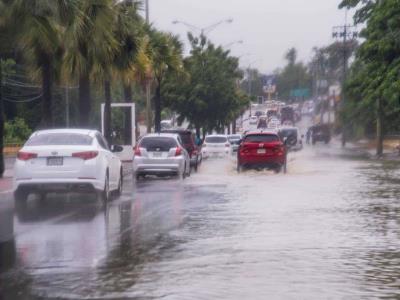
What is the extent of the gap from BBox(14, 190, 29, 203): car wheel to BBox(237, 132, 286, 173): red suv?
16810mm

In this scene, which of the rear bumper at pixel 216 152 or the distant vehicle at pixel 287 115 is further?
the distant vehicle at pixel 287 115

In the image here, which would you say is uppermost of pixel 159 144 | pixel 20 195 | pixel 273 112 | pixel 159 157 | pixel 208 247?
pixel 273 112

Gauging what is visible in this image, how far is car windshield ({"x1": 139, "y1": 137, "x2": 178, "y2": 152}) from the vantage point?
33875 mm

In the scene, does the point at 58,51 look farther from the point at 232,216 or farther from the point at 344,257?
the point at 344,257

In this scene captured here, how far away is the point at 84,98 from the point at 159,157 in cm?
499

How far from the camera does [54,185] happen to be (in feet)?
70.4

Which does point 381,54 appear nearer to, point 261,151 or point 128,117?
point 261,151

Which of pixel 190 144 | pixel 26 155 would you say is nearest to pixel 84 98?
pixel 190 144

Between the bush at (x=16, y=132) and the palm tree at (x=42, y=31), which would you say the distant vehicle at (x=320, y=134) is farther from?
the palm tree at (x=42, y=31)

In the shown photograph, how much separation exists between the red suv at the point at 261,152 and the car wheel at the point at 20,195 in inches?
662

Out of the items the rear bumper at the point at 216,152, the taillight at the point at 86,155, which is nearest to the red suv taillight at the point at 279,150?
the taillight at the point at 86,155

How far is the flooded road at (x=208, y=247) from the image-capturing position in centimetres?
1080

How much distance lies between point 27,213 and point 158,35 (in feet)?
101

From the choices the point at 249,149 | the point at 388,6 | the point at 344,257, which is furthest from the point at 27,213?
the point at 388,6
